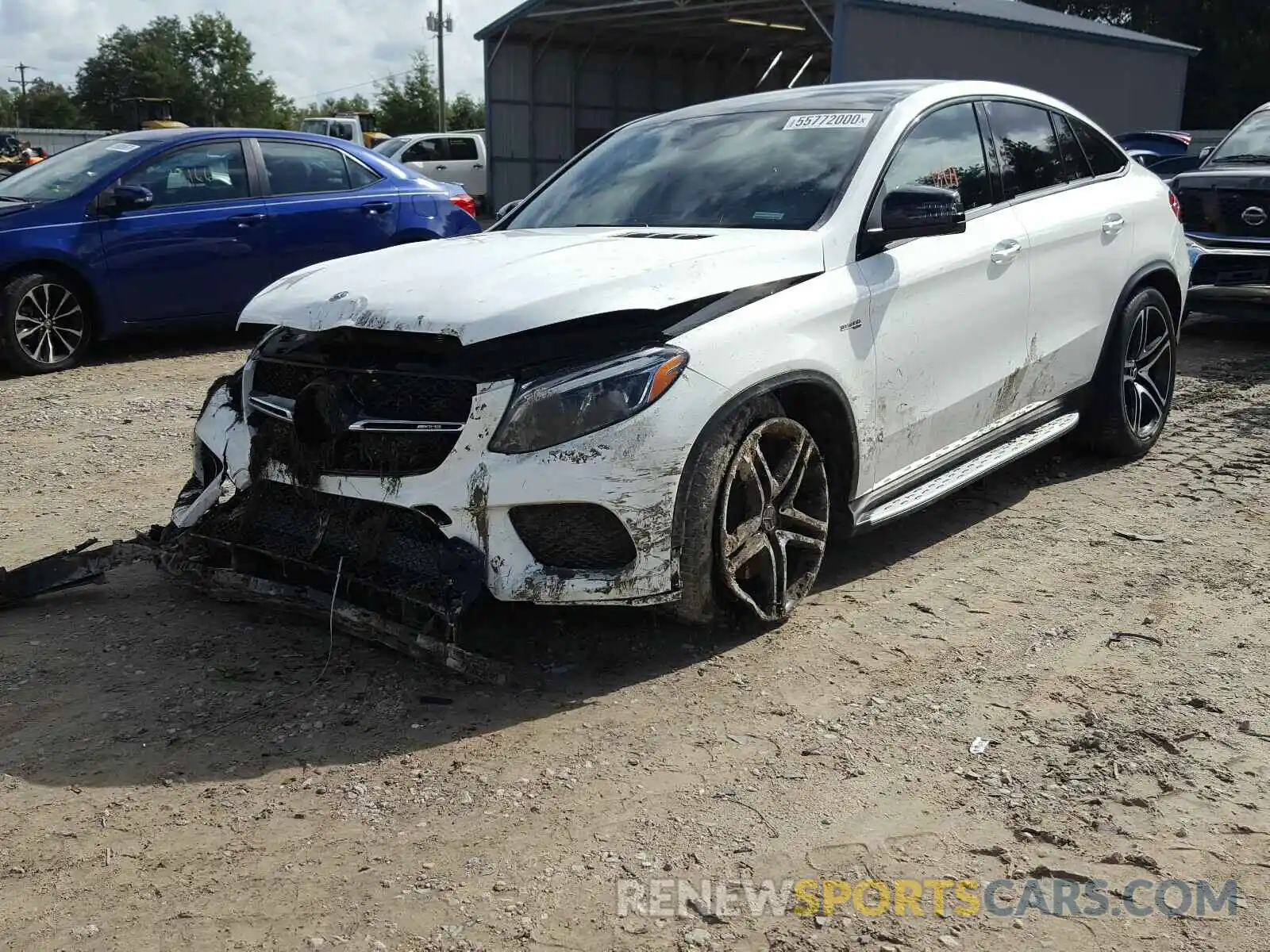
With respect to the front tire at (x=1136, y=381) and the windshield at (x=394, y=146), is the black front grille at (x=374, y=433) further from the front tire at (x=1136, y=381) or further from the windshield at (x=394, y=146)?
the windshield at (x=394, y=146)

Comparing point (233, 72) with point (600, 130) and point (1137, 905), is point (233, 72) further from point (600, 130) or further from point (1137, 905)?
point (1137, 905)

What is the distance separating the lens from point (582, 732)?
345 centimetres

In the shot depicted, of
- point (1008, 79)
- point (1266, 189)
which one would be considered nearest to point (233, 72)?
point (1008, 79)

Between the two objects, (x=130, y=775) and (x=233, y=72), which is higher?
(x=233, y=72)

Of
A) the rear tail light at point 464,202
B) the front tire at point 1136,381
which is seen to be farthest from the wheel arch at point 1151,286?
the rear tail light at point 464,202

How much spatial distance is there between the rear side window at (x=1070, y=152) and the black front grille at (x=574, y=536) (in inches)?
125

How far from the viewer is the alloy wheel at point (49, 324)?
832cm

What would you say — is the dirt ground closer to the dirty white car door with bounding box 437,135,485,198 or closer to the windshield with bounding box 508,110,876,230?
the windshield with bounding box 508,110,876,230

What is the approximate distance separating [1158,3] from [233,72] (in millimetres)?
65233

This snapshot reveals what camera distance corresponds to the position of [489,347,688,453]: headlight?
3.46 metres

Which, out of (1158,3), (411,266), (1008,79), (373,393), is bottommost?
(373,393)

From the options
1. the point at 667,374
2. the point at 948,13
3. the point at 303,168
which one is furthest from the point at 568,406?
the point at 948,13

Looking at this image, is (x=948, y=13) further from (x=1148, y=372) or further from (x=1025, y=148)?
(x=1025, y=148)

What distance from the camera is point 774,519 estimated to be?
3965 mm
